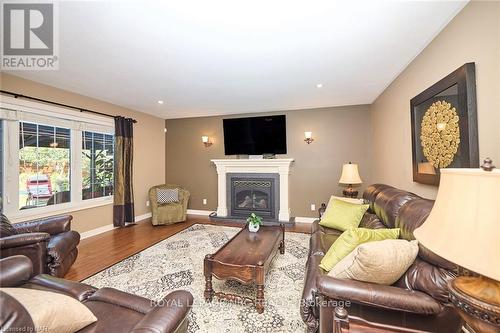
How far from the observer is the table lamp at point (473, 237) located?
687 mm

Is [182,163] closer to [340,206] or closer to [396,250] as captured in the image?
[340,206]

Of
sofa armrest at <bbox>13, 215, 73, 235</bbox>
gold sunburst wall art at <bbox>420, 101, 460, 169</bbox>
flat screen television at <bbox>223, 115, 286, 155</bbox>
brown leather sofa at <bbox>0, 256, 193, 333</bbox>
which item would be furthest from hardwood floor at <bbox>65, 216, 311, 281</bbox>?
gold sunburst wall art at <bbox>420, 101, 460, 169</bbox>

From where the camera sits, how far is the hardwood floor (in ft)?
8.96

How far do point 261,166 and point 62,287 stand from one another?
394 centimetres

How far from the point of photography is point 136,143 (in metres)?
4.95

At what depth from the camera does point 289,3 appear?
5.38 feet

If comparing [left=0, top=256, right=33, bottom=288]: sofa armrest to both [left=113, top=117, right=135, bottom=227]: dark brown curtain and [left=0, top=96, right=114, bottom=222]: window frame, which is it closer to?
[left=0, top=96, right=114, bottom=222]: window frame

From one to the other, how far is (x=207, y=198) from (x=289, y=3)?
4653 millimetres

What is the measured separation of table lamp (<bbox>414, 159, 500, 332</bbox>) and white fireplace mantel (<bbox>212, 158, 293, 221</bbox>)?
13.0 feet

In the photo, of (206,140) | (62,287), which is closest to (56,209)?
(62,287)

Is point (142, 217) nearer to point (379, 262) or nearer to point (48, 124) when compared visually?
point (48, 124)

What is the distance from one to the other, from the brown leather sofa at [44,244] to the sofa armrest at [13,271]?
1.14m

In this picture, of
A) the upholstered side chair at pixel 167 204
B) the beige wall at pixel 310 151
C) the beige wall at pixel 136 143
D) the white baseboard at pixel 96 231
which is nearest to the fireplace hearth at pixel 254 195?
the beige wall at pixel 310 151

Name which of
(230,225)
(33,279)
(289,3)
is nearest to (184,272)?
(33,279)
